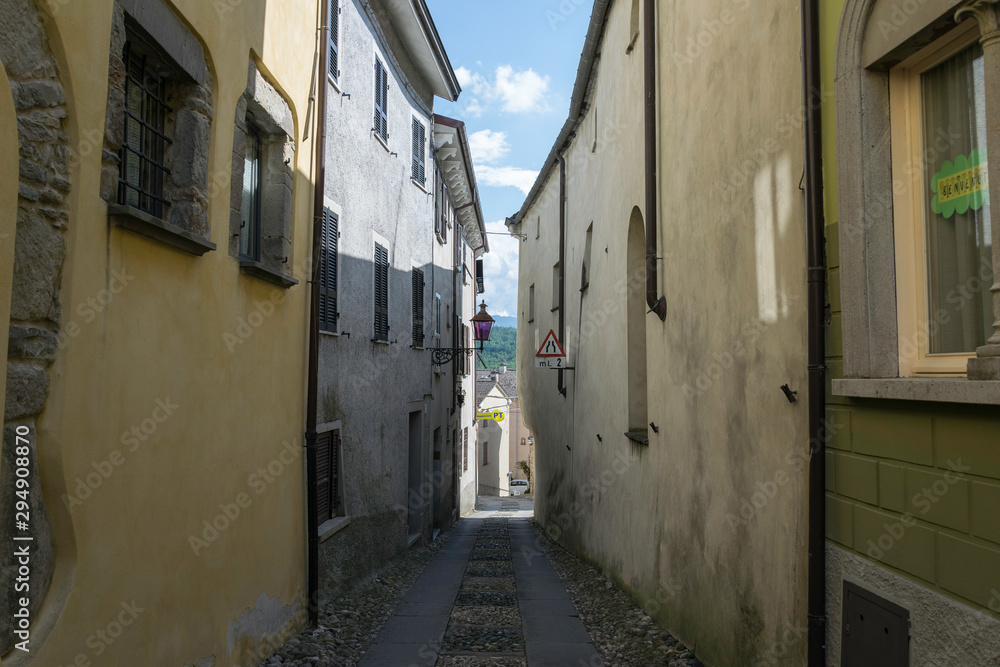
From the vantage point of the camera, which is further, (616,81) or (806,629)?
(616,81)

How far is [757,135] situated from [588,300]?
23.9ft

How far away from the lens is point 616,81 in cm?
1009

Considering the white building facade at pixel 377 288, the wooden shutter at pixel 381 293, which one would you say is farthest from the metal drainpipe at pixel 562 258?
the wooden shutter at pixel 381 293

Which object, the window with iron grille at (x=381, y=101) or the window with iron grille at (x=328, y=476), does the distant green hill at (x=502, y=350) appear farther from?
the window with iron grille at (x=328, y=476)

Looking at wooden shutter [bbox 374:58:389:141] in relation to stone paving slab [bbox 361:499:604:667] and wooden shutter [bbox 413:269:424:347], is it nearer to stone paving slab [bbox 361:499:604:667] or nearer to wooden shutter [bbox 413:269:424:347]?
wooden shutter [bbox 413:269:424:347]

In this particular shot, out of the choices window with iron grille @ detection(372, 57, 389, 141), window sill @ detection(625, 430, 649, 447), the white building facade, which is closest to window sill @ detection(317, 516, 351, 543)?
the white building facade

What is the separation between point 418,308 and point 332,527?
644cm

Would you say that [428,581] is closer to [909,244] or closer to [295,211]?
[295,211]

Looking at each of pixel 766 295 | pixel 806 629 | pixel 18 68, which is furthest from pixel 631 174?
pixel 18 68

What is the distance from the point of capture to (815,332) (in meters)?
3.97

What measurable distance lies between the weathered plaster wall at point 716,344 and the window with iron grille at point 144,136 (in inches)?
147

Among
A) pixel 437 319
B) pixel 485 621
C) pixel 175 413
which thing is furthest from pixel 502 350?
pixel 175 413

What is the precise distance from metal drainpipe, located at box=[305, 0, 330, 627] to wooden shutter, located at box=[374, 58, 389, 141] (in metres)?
3.12

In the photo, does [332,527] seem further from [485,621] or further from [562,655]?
[562,655]
